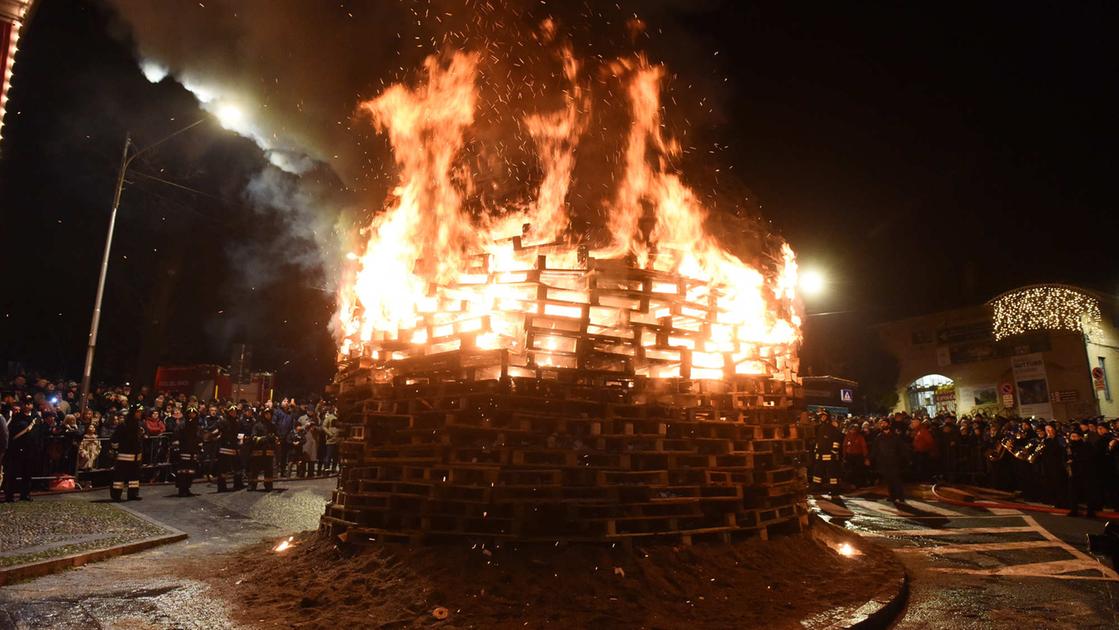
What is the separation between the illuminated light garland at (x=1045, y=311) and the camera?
31.0 m

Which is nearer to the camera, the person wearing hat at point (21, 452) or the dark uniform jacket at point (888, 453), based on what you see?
the person wearing hat at point (21, 452)

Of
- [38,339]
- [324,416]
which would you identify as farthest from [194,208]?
[324,416]

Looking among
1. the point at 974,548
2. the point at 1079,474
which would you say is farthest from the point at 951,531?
the point at 1079,474

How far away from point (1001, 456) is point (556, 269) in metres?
15.0

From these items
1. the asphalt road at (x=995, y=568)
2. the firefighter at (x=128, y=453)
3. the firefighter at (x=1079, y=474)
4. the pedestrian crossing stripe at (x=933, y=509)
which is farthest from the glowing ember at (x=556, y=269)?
the firefighter at (x=1079, y=474)

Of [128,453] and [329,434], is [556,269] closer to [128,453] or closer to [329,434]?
[128,453]

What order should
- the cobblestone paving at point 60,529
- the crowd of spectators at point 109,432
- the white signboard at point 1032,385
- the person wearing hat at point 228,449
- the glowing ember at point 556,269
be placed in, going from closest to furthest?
the glowing ember at point 556,269
the cobblestone paving at point 60,529
the crowd of spectators at point 109,432
the person wearing hat at point 228,449
the white signboard at point 1032,385

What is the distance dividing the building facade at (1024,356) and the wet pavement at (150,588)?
3289 centimetres

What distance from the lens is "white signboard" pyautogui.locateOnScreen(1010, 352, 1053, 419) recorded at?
3077 cm

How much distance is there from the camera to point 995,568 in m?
7.94

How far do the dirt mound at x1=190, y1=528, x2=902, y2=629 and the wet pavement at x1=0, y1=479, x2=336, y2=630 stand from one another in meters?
0.43

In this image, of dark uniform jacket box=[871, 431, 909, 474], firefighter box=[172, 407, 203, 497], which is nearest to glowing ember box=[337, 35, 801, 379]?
dark uniform jacket box=[871, 431, 909, 474]

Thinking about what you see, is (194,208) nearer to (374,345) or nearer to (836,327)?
(374,345)

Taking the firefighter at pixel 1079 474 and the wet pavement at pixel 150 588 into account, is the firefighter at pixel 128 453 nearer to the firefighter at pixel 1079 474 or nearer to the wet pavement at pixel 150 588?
the wet pavement at pixel 150 588
